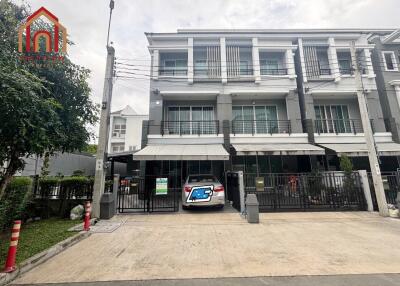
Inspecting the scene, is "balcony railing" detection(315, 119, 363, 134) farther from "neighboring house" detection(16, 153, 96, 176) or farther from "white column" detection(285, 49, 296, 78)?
"neighboring house" detection(16, 153, 96, 176)

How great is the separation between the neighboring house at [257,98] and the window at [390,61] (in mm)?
1644

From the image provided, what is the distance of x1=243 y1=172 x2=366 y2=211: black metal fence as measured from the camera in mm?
9117

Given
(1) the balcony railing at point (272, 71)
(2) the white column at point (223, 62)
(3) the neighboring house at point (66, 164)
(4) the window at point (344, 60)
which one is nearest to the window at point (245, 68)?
(1) the balcony railing at point (272, 71)

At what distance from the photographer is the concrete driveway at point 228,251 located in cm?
378

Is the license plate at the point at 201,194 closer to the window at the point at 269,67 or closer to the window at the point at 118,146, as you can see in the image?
the window at the point at 269,67

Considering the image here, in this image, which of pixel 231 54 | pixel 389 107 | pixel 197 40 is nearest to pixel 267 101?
pixel 231 54

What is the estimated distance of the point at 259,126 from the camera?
14508mm

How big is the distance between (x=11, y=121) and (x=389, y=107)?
19366mm

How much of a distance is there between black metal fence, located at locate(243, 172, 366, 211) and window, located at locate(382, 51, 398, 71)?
1113 centimetres

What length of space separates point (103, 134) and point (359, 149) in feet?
Result: 45.9

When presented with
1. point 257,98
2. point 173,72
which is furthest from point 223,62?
point 173,72

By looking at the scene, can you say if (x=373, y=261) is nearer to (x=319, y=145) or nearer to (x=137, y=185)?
(x=137, y=185)

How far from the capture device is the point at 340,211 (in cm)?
894

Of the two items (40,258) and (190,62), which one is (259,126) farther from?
(40,258)
